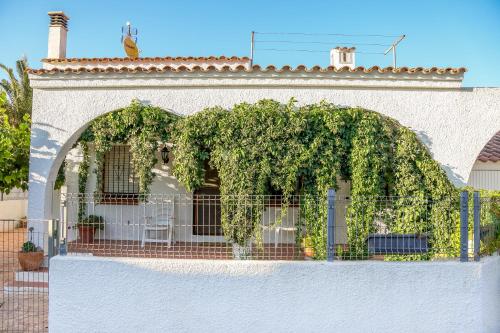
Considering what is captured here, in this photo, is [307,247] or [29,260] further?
[29,260]

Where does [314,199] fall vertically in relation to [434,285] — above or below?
above

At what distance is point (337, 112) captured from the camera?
732 cm

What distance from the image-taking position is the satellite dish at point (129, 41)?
1284 cm

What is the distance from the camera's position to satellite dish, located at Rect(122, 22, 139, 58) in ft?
42.1

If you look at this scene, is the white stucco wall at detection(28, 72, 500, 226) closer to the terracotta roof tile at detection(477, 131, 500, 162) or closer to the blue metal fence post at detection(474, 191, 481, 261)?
the blue metal fence post at detection(474, 191, 481, 261)

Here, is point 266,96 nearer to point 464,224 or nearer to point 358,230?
point 358,230

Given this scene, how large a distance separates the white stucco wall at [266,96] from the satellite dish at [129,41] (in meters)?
5.32

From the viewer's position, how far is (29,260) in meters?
7.54

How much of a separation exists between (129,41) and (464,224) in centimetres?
1146

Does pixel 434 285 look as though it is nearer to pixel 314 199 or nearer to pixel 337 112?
pixel 314 199

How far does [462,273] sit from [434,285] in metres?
0.43

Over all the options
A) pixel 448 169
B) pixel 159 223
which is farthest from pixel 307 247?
pixel 159 223

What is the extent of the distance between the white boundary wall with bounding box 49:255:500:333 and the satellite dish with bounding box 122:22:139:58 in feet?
30.1

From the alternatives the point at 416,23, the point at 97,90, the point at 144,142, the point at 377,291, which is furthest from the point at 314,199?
the point at 416,23
